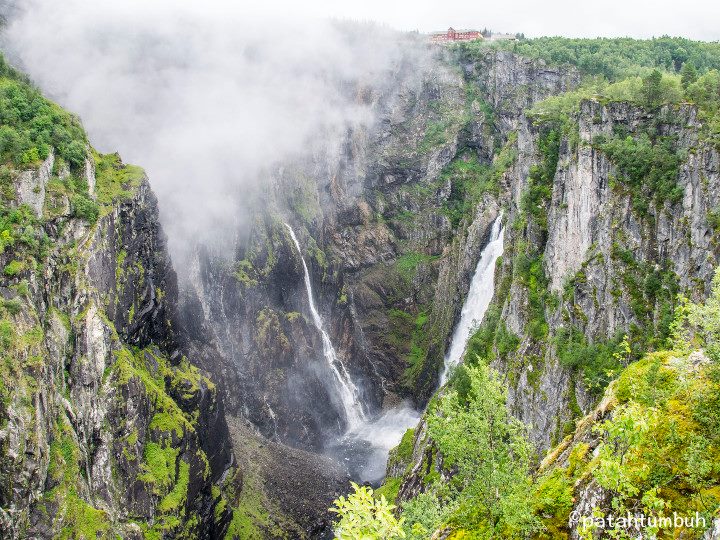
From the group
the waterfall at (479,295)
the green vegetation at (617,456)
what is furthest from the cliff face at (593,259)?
the green vegetation at (617,456)

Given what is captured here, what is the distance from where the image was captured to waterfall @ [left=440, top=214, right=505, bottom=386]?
75688 millimetres

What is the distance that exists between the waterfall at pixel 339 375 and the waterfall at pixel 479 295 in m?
18.0

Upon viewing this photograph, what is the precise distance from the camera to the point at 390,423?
9312 centimetres

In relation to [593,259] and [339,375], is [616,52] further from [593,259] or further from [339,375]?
[339,375]

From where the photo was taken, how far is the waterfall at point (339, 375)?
95188 mm

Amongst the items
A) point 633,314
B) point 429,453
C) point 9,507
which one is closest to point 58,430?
point 9,507

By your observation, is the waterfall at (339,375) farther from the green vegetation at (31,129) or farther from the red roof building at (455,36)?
the red roof building at (455,36)

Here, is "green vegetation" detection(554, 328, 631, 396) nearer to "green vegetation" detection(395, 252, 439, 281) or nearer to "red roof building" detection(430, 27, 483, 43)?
"green vegetation" detection(395, 252, 439, 281)

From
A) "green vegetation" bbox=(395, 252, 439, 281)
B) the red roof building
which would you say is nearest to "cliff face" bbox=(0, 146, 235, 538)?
"green vegetation" bbox=(395, 252, 439, 281)

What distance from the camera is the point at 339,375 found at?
321ft

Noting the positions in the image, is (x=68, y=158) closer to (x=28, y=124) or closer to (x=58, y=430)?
(x=28, y=124)

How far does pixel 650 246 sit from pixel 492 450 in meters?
29.7

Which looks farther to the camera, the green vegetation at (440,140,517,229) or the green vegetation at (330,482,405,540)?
the green vegetation at (440,140,517,229)

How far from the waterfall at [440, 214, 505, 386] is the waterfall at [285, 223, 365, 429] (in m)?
18.0
